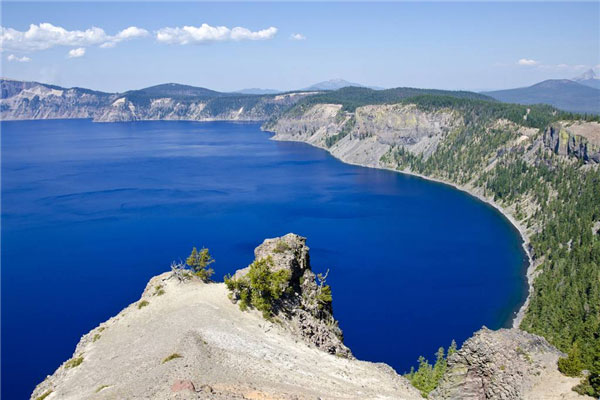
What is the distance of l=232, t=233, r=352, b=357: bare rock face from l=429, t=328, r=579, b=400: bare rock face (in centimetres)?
1499

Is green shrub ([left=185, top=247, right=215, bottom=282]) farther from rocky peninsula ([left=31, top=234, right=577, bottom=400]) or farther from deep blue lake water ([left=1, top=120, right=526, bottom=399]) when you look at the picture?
deep blue lake water ([left=1, top=120, right=526, bottom=399])

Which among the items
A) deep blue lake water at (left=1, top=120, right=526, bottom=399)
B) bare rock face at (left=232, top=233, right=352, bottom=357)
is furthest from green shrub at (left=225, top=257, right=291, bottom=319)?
deep blue lake water at (left=1, top=120, right=526, bottom=399)

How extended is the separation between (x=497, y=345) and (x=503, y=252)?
9837 cm

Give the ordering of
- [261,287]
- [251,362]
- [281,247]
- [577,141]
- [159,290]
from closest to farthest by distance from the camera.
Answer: [251,362] → [261,287] → [281,247] → [159,290] → [577,141]

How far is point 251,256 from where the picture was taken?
118 meters

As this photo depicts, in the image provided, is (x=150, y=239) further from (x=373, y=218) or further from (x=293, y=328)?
(x=293, y=328)

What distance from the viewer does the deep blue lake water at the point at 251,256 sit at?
8644 centimetres

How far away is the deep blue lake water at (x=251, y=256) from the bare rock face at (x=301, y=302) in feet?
91.6

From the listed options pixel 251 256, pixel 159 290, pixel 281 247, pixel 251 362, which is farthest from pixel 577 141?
pixel 251 362

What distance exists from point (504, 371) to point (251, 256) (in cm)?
8401

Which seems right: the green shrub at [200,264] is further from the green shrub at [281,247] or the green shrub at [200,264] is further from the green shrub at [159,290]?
the green shrub at [281,247]

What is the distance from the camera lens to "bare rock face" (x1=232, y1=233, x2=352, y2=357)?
54094 mm

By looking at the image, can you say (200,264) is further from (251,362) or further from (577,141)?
(577,141)

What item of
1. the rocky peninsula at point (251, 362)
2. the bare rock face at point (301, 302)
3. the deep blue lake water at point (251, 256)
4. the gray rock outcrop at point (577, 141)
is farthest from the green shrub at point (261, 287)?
the gray rock outcrop at point (577, 141)
